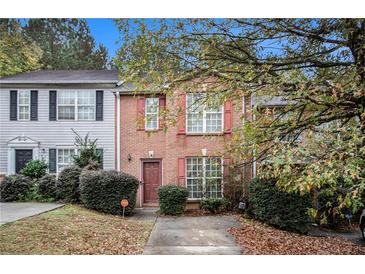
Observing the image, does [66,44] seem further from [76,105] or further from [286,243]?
[286,243]

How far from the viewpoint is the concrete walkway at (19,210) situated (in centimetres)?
401

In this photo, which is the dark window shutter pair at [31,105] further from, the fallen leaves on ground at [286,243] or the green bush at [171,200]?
the fallen leaves on ground at [286,243]

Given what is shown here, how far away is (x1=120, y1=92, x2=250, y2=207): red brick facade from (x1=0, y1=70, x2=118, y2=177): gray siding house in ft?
0.85

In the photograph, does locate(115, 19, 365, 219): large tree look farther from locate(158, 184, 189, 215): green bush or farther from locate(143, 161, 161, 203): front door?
locate(143, 161, 161, 203): front door

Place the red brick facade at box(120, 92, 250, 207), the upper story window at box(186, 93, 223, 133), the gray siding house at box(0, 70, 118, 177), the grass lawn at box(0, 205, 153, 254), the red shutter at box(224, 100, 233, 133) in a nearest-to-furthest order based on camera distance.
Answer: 1. the grass lawn at box(0, 205, 153, 254)
2. the upper story window at box(186, 93, 223, 133)
3. the red shutter at box(224, 100, 233, 133)
4. the gray siding house at box(0, 70, 118, 177)
5. the red brick facade at box(120, 92, 250, 207)

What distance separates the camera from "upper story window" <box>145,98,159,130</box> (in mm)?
3883

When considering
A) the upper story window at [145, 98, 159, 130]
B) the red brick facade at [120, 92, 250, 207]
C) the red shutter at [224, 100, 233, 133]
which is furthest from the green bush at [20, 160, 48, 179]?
the red shutter at [224, 100, 233, 133]

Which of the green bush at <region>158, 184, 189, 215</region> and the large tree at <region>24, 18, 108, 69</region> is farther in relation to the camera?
the green bush at <region>158, 184, 189, 215</region>

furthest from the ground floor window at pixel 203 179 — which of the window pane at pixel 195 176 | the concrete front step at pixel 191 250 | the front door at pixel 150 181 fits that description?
the concrete front step at pixel 191 250

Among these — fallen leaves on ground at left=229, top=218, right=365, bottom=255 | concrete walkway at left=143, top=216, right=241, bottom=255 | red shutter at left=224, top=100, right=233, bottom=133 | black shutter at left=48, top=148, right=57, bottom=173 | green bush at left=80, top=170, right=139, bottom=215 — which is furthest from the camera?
green bush at left=80, top=170, right=139, bottom=215

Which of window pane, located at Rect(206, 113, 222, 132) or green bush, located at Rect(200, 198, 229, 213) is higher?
window pane, located at Rect(206, 113, 222, 132)

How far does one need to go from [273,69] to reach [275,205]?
2.60m

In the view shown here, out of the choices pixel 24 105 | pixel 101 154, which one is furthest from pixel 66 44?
pixel 101 154

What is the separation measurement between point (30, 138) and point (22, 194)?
820mm
